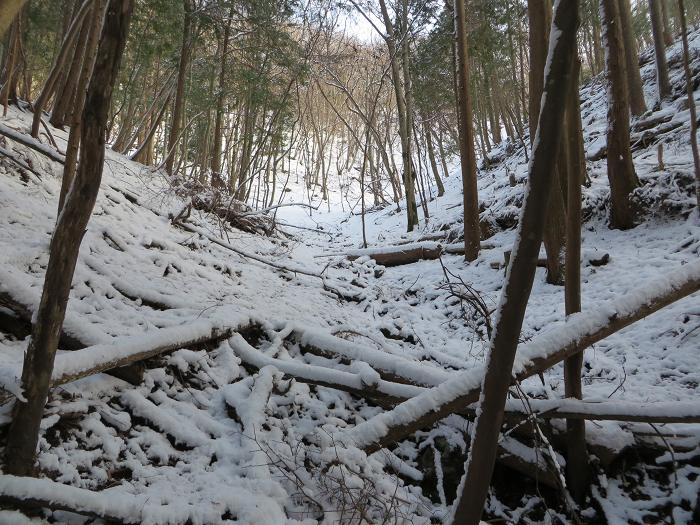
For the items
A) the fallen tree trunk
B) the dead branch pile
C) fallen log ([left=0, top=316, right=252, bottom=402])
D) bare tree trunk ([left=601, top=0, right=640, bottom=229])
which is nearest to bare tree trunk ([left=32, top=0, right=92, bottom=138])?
the dead branch pile

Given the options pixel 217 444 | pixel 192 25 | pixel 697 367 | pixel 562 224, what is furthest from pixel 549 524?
pixel 192 25

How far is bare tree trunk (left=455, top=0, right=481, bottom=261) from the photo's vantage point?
7.34m

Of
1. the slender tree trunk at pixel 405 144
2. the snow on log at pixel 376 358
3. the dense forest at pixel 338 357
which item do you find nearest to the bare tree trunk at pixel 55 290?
the dense forest at pixel 338 357

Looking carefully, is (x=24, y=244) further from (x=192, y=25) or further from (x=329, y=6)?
(x=329, y=6)

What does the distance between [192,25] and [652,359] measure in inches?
371

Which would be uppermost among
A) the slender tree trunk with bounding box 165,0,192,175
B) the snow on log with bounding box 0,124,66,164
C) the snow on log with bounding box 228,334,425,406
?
the slender tree trunk with bounding box 165,0,192,175

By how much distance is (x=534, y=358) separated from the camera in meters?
2.28

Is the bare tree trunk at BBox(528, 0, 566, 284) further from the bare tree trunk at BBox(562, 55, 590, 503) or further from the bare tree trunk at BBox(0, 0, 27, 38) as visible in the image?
the bare tree trunk at BBox(0, 0, 27, 38)

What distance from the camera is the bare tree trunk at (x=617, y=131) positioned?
585cm

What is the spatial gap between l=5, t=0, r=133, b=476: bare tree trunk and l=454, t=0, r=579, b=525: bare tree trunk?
1.49 m

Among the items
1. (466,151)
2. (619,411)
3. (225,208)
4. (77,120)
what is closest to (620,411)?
(619,411)

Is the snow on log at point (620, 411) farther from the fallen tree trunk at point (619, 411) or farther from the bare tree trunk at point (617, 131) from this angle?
the bare tree trunk at point (617, 131)

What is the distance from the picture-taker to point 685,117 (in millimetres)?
7391

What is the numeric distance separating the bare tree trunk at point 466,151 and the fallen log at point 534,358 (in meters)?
4.78
